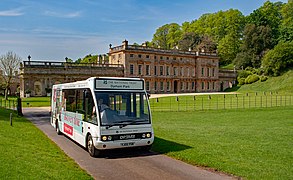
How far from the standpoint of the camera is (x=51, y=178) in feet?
22.9

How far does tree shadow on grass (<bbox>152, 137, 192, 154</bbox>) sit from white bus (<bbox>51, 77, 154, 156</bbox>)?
68 cm

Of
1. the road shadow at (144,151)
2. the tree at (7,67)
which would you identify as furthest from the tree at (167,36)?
the road shadow at (144,151)

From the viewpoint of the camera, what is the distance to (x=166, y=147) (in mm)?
11648

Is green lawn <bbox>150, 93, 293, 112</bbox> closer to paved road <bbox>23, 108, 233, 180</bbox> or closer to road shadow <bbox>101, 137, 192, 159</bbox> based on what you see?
road shadow <bbox>101, 137, 192, 159</bbox>

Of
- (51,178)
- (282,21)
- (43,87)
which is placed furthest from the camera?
(282,21)

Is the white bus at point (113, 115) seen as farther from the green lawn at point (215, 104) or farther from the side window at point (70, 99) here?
the green lawn at point (215, 104)

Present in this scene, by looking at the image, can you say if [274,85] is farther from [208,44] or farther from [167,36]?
[167,36]

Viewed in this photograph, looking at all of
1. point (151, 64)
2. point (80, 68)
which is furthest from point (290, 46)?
point (80, 68)

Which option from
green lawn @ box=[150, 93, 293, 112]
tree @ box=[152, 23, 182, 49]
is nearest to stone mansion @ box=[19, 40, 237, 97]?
green lawn @ box=[150, 93, 293, 112]

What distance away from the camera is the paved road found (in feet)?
26.0

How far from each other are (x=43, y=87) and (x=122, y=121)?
159 ft

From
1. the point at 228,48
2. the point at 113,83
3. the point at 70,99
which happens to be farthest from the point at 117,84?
the point at 228,48

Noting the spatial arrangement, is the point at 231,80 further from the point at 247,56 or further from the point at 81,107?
Result: the point at 81,107

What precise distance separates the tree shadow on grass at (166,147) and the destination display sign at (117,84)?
8.07ft
